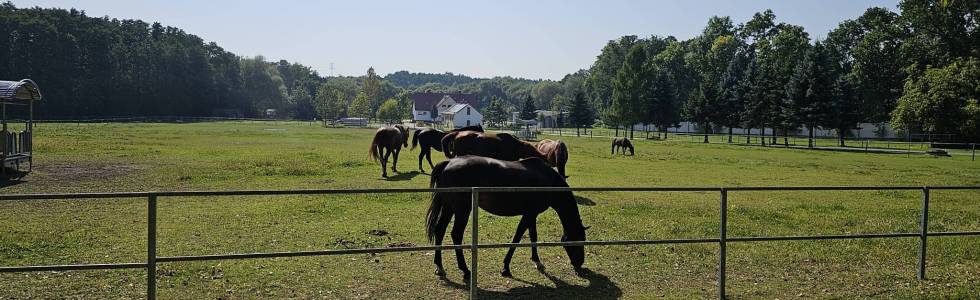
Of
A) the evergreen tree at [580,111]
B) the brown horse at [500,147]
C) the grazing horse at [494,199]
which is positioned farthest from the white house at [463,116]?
the grazing horse at [494,199]

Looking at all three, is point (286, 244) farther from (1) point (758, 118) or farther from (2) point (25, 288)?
(1) point (758, 118)

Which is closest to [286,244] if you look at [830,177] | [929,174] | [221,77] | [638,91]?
[830,177]

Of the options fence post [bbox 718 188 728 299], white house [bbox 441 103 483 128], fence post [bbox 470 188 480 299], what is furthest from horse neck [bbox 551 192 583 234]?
white house [bbox 441 103 483 128]

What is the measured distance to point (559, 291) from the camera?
726 centimetres

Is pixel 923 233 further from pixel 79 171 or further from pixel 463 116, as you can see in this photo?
pixel 463 116

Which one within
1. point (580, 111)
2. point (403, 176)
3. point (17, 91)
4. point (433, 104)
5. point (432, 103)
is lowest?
point (403, 176)

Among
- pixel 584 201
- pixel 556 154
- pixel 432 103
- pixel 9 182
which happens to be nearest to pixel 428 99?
pixel 432 103

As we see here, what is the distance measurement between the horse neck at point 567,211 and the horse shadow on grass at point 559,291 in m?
0.65

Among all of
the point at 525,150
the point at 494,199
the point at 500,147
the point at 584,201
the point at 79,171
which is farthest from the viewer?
the point at 79,171

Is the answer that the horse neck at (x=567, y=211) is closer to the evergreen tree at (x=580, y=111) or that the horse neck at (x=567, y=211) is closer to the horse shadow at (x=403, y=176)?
the horse shadow at (x=403, y=176)

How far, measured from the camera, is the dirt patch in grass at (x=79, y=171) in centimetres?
1686

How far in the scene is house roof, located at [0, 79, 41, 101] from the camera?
1731 cm

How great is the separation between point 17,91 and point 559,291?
690 inches

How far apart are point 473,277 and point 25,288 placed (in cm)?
460
